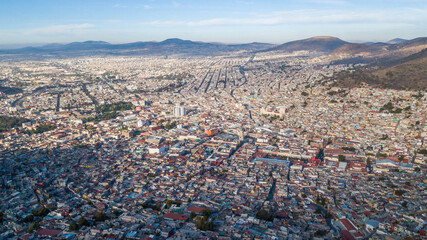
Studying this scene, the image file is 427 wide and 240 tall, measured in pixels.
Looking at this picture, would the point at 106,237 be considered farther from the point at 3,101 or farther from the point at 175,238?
the point at 3,101

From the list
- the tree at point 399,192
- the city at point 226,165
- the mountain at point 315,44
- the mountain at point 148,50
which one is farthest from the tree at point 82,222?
the mountain at point 148,50

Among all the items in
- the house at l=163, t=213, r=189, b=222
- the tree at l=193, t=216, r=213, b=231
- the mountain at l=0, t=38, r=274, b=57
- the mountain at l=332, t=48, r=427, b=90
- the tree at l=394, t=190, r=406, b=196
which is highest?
the mountain at l=0, t=38, r=274, b=57

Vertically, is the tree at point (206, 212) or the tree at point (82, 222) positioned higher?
the tree at point (206, 212)

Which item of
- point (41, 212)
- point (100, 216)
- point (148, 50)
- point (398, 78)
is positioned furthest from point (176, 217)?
point (148, 50)

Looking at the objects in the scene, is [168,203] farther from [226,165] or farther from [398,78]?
[398,78]

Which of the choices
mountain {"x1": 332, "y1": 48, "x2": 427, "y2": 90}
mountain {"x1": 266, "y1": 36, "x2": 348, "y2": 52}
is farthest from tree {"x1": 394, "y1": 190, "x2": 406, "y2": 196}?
mountain {"x1": 266, "y1": 36, "x2": 348, "y2": 52}

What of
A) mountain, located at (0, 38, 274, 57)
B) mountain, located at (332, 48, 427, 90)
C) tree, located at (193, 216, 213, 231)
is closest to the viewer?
tree, located at (193, 216, 213, 231)

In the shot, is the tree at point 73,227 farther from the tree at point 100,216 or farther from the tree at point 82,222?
the tree at point 100,216

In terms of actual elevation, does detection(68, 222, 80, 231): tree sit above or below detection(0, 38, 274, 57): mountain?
below

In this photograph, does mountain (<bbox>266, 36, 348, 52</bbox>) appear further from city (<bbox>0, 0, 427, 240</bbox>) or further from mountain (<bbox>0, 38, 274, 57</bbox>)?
city (<bbox>0, 0, 427, 240</bbox>)
